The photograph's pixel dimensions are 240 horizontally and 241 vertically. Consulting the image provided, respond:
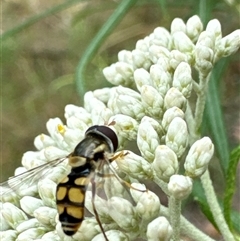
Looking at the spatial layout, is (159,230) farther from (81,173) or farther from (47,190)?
(47,190)

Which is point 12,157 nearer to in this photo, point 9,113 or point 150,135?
point 9,113

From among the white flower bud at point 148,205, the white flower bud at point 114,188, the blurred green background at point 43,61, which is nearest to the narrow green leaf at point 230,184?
the white flower bud at point 148,205

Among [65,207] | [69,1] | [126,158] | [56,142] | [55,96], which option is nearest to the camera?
[65,207]

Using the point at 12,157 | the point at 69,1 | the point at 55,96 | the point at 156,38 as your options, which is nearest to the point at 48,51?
the point at 55,96

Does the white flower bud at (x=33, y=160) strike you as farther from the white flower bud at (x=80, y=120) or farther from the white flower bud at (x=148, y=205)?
the white flower bud at (x=148, y=205)

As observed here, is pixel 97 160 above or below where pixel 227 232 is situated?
above

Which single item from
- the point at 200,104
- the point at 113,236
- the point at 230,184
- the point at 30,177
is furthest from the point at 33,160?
the point at 230,184
